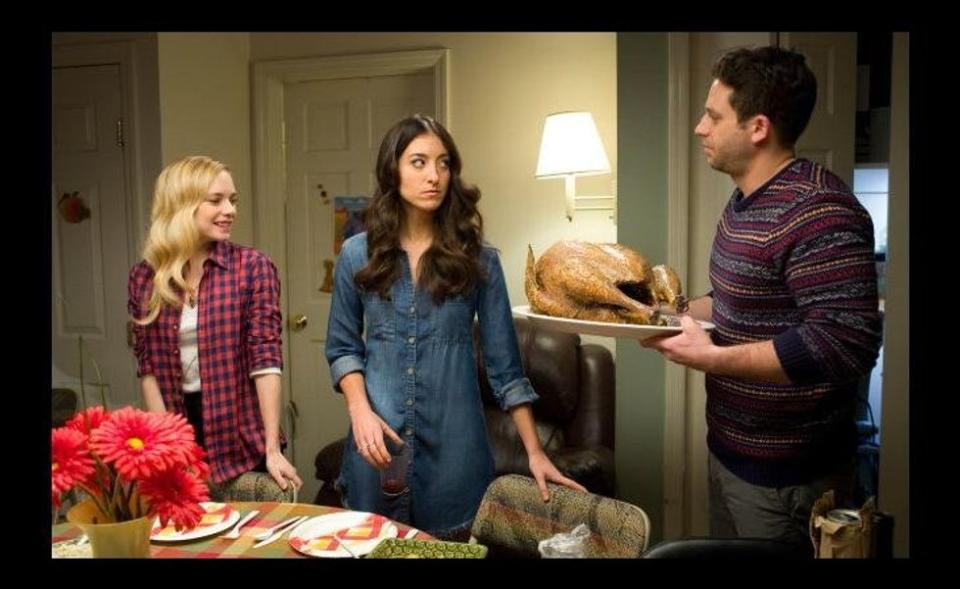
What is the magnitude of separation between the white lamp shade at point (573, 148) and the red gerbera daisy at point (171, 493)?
4.68ft

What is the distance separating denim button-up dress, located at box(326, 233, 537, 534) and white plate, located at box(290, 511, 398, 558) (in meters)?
0.21

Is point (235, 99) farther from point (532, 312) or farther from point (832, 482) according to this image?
point (832, 482)

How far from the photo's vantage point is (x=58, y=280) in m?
1.79

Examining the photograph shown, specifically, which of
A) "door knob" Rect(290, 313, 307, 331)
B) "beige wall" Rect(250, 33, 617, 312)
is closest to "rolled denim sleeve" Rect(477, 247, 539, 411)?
"beige wall" Rect(250, 33, 617, 312)

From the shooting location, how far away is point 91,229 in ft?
6.05

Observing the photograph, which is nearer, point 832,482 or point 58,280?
point 832,482

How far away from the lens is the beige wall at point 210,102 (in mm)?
1841

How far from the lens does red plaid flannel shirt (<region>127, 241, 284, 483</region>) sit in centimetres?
135

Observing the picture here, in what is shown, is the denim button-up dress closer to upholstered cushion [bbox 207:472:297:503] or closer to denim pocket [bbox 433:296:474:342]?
denim pocket [bbox 433:296:474:342]

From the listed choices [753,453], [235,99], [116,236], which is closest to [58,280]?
[116,236]

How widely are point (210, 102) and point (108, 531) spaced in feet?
4.72
